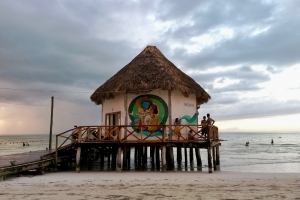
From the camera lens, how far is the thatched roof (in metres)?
15.6

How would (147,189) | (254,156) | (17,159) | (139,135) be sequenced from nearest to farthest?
(147,189) → (17,159) → (139,135) → (254,156)

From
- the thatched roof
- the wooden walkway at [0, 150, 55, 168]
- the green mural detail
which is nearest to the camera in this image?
the wooden walkway at [0, 150, 55, 168]

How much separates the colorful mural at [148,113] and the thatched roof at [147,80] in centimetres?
57

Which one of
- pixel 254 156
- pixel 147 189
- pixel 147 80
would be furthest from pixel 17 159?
pixel 254 156

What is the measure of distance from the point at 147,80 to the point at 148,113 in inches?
73.4

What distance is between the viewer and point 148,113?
52.0 feet

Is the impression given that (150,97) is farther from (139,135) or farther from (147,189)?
(147,189)

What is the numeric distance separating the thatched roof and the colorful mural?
1.86ft

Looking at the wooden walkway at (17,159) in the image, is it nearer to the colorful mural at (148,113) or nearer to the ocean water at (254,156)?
the colorful mural at (148,113)

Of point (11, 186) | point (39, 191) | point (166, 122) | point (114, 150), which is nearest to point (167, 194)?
point (39, 191)

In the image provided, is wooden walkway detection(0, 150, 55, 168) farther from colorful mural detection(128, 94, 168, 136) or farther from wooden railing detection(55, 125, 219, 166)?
colorful mural detection(128, 94, 168, 136)

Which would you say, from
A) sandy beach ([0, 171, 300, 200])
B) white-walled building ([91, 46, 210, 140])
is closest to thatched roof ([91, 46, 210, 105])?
white-walled building ([91, 46, 210, 140])

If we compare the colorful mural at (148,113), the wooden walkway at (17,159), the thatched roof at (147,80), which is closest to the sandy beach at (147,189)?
the wooden walkway at (17,159)

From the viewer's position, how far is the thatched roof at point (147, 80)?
15600 mm
